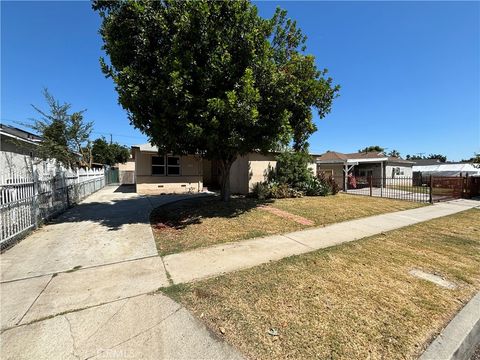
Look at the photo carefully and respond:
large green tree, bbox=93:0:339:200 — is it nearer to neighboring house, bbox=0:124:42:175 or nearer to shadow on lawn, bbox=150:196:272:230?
shadow on lawn, bbox=150:196:272:230

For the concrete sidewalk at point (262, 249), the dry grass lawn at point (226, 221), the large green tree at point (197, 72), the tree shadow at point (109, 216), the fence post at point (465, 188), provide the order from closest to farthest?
the concrete sidewalk at point (262, 249), the dry grass lawn at point (226, 221), the large green tree at point (197, 72), the tree shadow at point (109, 216), the fence post at point (465, 188)

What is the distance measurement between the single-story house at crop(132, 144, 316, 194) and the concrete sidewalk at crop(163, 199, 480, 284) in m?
6.97

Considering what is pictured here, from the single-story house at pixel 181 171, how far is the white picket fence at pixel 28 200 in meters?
5.57

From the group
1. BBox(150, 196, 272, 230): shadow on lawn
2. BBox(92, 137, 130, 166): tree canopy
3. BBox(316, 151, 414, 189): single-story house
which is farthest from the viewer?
BBox(92, 137, 130, 166): tree canopy

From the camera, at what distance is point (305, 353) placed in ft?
8.14

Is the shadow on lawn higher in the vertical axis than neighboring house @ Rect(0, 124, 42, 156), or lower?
lower

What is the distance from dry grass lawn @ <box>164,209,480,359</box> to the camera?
2.61 metres

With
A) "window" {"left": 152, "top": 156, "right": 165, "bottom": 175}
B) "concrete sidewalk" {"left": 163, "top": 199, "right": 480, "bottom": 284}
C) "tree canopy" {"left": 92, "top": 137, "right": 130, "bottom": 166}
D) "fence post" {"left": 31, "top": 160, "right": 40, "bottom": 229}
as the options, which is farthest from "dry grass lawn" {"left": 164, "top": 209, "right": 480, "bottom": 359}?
"tree canopy" {"left": 92, "top": 137, "right": 130, "bottom": 166}

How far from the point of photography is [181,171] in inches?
685

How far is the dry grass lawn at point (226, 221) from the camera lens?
249 inches

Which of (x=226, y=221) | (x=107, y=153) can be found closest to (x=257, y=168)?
(x=226, y=221)

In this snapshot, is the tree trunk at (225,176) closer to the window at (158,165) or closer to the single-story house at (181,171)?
the single-story house at (181,171)

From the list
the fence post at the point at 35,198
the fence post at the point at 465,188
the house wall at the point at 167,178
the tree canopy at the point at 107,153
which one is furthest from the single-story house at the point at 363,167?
the tree canopy at the point at 107,153

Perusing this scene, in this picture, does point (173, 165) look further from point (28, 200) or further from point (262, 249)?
point (262, 249)
